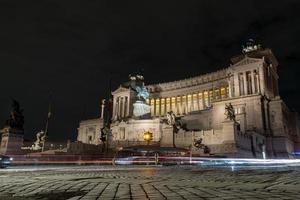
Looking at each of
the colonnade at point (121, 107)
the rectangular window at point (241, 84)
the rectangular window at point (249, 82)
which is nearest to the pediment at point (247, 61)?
the rectangular window at point (249, 82)

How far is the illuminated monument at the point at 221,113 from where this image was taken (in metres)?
44.5

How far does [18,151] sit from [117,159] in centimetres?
1452

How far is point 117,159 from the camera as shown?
3158 centimetres

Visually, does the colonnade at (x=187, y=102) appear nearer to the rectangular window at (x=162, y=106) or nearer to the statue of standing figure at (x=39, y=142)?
the rectangular window at (x=162, y=106)

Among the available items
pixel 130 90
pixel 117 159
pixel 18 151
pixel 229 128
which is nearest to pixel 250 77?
pixel 229 128

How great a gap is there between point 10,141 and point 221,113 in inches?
1713

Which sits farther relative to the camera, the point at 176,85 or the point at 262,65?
the point at 176,85

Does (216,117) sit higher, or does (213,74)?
(213,74)

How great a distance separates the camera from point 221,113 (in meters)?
62.2

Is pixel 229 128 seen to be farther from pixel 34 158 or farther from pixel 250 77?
pixel 250 77

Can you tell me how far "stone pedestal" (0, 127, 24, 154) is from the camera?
3491cm

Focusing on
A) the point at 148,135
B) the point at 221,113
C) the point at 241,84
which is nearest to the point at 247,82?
the point at 241,84

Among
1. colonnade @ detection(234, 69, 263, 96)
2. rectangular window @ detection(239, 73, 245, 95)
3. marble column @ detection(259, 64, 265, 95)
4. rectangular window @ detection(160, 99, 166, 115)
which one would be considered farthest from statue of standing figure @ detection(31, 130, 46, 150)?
rectangular window @ detection(160, 99, 166, 115)

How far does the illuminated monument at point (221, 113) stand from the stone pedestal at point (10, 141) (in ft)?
79.1
